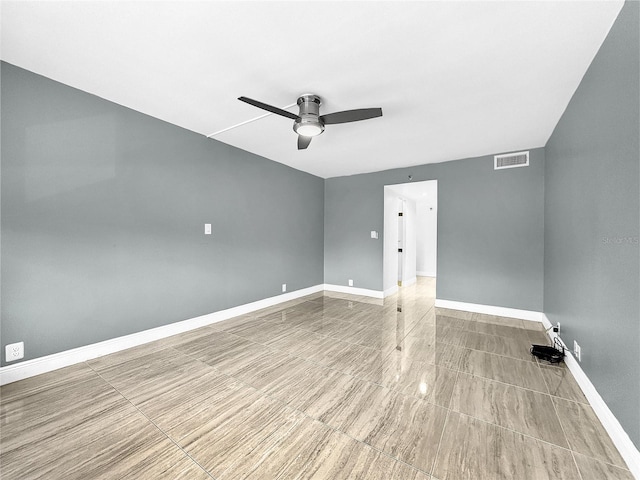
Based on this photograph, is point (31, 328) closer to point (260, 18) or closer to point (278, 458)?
point (278, 458)

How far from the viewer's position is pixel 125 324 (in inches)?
109

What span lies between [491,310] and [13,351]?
573cm

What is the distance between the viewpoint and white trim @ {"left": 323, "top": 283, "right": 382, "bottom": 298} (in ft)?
17.4

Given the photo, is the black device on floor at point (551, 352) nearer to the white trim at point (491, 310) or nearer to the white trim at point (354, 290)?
the white trim at point (491, 310)

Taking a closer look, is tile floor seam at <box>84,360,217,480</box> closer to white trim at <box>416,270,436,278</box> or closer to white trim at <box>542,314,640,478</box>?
white trim at <box>542,314,640,478</box>

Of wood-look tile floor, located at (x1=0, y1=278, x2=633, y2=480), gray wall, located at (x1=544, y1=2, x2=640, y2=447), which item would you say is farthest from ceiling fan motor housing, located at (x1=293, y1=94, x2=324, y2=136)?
wood-look tile floor, located at (x1=0, y1=278, x2=633, y2=480)

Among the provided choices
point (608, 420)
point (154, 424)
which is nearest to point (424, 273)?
point (608, 420)

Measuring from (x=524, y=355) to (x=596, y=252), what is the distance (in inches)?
56.2

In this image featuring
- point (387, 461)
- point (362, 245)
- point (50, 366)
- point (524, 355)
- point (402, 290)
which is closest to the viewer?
point (387, 461)

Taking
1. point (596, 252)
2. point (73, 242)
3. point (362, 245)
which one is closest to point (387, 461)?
point (596, 252)

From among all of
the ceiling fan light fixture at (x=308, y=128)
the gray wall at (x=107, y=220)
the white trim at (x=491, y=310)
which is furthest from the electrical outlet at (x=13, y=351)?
the white trim at (x=491, y=310)

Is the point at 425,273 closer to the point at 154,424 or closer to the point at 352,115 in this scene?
the point at 352,115

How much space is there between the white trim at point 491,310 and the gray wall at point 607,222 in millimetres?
1415

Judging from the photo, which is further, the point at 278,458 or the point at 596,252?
the point at 596,252
